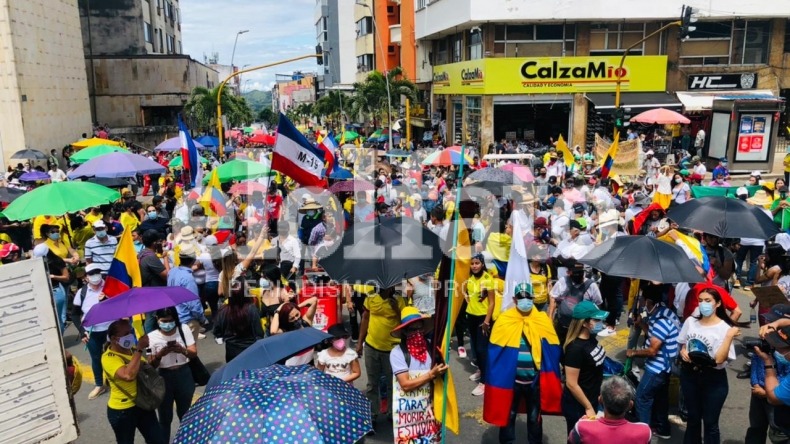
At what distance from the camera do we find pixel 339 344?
5.44 meters

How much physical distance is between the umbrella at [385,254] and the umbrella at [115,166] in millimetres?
6911

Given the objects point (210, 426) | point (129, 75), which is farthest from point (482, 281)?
point (129, 75)

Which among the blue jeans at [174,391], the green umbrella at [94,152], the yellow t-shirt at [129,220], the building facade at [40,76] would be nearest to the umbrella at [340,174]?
the yellow t-shirt at [129,220]

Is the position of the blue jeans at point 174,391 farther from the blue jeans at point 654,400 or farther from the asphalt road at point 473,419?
the blue jeans at point 654,400

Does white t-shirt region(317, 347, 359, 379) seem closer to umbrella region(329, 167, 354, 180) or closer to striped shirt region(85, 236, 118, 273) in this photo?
striped shirt region(85, 236, 118, 273)

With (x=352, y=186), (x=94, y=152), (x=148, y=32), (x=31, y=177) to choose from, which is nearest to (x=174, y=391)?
(x=352, y=186)

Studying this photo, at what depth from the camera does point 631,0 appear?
1131 inches

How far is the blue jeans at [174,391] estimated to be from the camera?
547 cm

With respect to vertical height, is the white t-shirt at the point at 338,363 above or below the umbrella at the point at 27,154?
below

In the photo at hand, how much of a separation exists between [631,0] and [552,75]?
478cm

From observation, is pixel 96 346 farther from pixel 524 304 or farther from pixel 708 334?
pixel 708 334

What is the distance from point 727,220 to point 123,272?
668cm

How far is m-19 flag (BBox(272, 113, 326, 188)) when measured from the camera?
847cm

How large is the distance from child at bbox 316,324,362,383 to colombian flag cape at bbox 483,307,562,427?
121 cm
